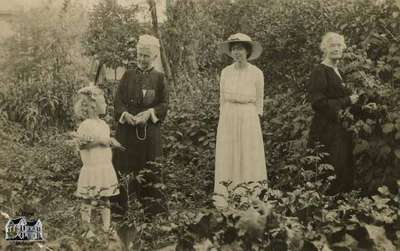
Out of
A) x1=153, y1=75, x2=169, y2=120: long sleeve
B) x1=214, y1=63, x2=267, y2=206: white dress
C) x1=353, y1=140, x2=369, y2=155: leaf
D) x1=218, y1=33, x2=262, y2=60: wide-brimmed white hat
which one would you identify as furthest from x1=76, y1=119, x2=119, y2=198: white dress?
x1=353, y1=140, x2=369, y2=155: leaf

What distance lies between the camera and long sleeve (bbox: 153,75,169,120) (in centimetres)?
461

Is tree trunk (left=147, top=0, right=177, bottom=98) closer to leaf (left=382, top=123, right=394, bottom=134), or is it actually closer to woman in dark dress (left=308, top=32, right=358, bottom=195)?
woman in dark dress (left=308, top=32, right=358, bottom=195)

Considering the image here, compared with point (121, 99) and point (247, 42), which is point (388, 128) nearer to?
point (247, 42)

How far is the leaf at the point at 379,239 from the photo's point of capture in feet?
8.98

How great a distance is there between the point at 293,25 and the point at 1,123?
3.09 meters

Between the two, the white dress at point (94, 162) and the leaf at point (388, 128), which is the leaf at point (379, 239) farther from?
the white dress at point (94, 162)

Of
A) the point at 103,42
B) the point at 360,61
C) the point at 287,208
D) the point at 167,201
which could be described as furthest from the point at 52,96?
the point at 287,208

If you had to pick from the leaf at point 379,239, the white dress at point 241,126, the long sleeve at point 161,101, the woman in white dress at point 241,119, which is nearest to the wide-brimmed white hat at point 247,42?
the woman in white dress at point 241,119

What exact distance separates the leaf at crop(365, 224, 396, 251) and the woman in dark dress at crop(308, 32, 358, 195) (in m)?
1.74

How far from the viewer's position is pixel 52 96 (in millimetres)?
6930

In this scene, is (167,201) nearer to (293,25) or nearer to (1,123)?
(1,123)

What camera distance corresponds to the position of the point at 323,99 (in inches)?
177

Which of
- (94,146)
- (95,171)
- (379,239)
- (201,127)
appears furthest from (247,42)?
(379,239)

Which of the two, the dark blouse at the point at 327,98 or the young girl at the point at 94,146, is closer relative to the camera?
the young girl at the point at 94,146
